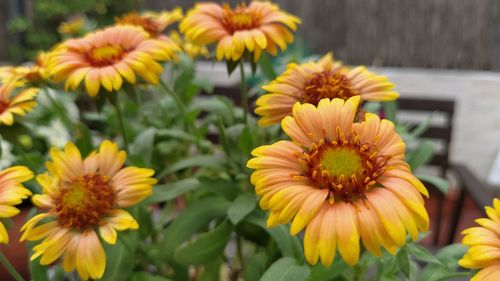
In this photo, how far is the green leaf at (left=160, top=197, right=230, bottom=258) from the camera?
625 mm

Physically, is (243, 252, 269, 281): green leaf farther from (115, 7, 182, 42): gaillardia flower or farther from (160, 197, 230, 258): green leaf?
(115, 7, 182, 42): gaillardia flower

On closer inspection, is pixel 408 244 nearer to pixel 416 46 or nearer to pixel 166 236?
pixel 166 236

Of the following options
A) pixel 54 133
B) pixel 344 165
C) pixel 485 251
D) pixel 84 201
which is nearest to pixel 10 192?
pixel 84 201

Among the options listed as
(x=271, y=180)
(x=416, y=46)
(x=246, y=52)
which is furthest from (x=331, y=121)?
(x=416, y=46)

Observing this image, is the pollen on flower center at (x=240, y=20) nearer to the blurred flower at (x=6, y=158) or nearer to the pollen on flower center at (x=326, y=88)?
the pollen on flower center at (x=326, y=88)

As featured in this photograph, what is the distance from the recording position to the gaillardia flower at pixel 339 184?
377mm

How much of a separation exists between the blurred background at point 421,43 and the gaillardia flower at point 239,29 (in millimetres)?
1853

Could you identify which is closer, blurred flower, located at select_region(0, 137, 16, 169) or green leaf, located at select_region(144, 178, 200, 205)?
green leaf, located at select_region(144, 178, 200, 205)

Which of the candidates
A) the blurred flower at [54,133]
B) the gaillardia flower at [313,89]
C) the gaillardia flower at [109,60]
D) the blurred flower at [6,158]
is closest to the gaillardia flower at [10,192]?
the gaillardia flower at [109,60]

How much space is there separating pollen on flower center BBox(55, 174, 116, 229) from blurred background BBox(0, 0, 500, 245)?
80.3 inches

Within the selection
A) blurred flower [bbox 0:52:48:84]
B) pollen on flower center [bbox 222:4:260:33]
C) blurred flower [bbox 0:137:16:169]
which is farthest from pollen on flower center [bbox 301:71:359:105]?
→ blurred flower [bbox 0:137:16:169]

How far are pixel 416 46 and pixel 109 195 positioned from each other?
222 cm

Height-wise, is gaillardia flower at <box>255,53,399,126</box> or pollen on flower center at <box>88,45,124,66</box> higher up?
pollen on flower center at <box>88,45,124,66</box>

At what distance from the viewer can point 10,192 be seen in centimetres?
46
